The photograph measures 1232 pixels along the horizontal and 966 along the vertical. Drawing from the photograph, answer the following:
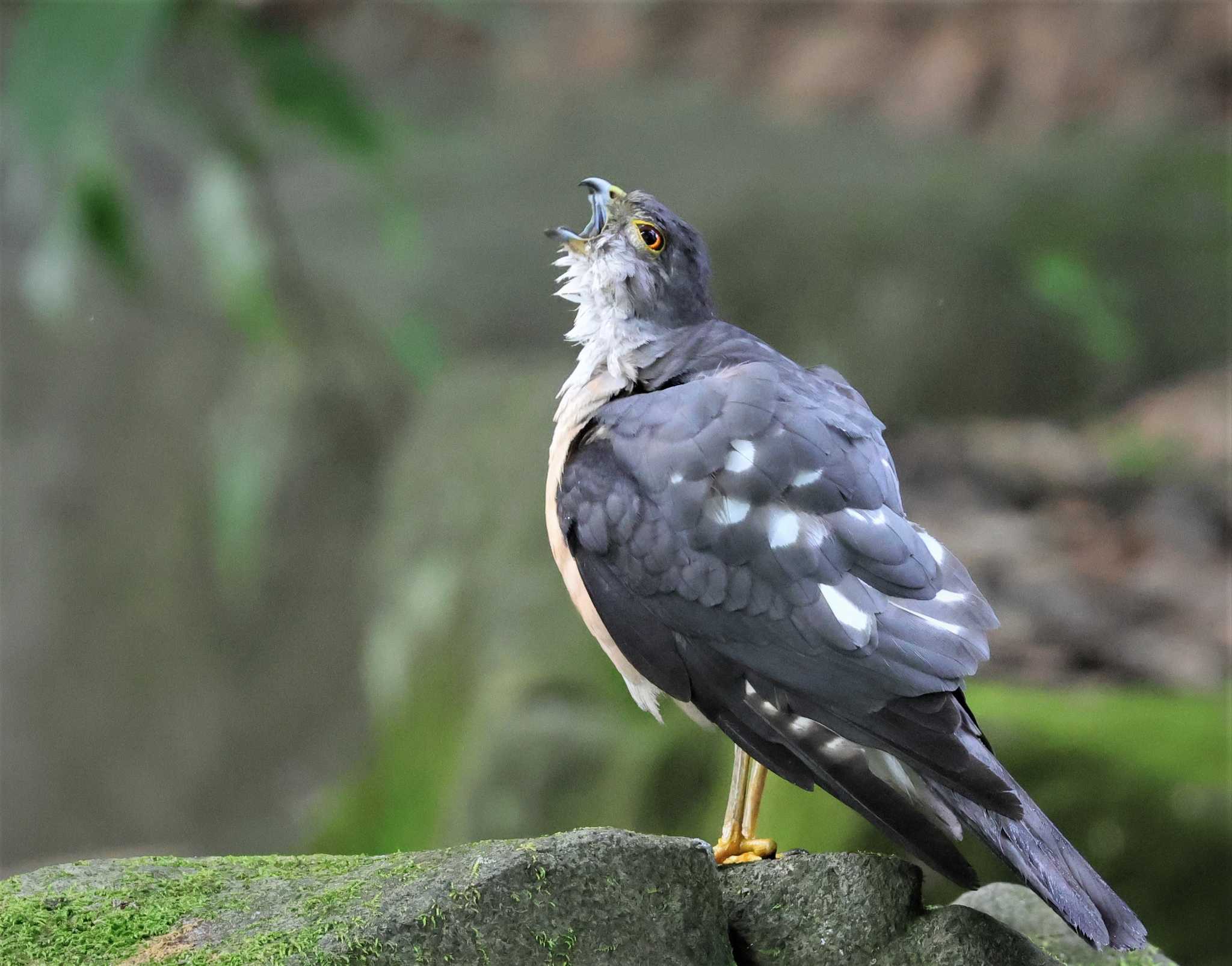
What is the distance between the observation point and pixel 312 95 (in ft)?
20.2

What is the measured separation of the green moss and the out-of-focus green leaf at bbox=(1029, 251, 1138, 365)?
4.86 m

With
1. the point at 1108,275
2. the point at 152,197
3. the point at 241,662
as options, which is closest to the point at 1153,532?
the point at 1108,275

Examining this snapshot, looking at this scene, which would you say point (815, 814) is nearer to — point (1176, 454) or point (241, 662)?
point (1176, 454)

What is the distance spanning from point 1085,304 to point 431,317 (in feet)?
10.7

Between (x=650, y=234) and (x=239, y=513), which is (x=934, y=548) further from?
(x=239, y=513)

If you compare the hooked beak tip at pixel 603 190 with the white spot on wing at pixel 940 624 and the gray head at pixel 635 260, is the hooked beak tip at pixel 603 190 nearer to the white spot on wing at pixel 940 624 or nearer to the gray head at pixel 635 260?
the gray head at pixel 635 260

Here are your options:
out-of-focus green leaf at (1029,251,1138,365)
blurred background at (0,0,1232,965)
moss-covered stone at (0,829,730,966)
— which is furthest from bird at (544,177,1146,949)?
out-of-focus green leaf at (1029,251,1138,365)

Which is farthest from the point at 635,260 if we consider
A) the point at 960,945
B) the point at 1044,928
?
the point at 1044,928

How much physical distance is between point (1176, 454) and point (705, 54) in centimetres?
348

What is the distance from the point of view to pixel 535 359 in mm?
5965

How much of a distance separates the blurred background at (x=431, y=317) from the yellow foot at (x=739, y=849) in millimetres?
2467

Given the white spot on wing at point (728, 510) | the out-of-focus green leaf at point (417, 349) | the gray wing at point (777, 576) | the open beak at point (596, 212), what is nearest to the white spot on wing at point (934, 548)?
the gray wing at point (777, 576)

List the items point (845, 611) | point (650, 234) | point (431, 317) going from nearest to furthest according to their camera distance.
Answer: point (845, 611) < point (650, 234) < point (431, 317)

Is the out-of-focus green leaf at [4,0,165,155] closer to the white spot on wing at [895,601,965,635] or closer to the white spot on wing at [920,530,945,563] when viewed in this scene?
the white spot on wing at [920,530,945,563]
